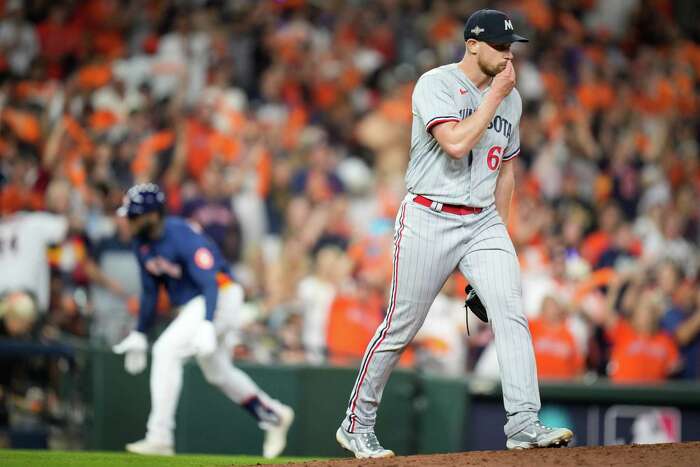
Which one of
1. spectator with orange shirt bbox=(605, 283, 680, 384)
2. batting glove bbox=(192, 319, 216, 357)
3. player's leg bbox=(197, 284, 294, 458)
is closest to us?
batting glove bbox=(192, 319, 216, 357)

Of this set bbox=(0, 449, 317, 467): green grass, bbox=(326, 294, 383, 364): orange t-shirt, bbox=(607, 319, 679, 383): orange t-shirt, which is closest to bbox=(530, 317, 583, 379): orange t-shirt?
bbox=(607, 319, 679, 383): orange t-shirt

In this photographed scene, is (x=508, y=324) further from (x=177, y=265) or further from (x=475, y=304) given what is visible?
(x=177, y=265)

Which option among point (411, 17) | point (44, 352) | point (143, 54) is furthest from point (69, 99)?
point (411, 17)

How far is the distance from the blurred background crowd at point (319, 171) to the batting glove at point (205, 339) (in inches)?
80.4

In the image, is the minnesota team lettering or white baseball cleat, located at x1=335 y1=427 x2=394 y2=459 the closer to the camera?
the minnesota team lettering

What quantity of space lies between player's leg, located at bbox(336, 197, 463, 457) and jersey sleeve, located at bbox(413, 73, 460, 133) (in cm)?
41

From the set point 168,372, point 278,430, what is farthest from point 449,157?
point 278,430

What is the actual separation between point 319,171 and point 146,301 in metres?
4.72

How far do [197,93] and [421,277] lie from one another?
8065 mm

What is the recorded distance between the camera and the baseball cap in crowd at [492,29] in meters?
5.30

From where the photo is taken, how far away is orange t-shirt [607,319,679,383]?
10.6m

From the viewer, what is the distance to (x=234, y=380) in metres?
8.10

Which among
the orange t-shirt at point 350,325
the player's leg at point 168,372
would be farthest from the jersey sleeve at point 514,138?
the orange t-shirt at point 350,325

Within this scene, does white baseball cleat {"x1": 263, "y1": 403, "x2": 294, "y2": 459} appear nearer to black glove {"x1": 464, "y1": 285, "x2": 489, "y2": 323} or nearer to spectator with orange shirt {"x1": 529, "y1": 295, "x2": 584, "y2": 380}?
spectator with orange shirt {"x1": 529, "y1": 295, "x2": 584, "y2": 380}
